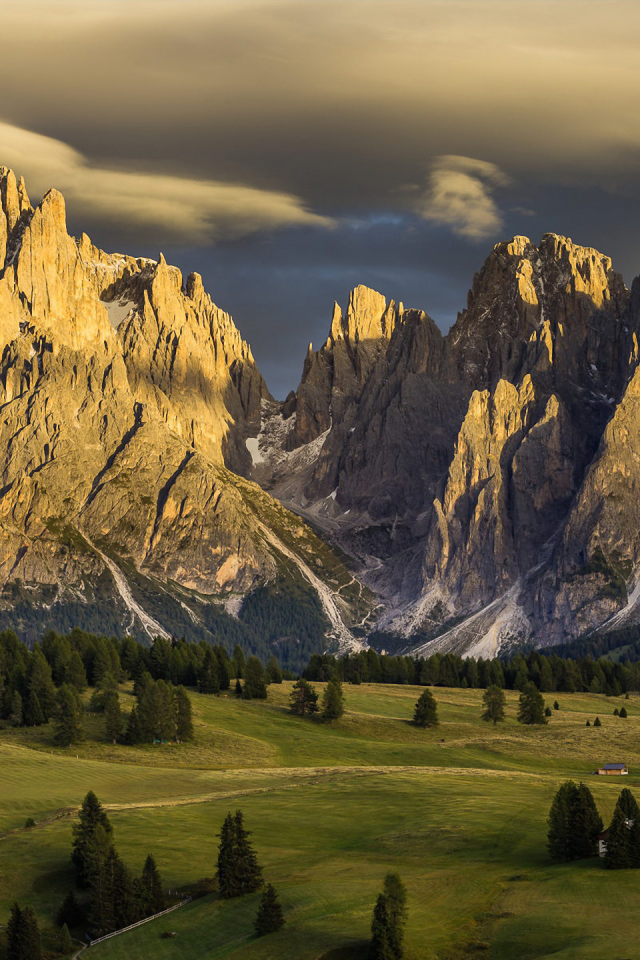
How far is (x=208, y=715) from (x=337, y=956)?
116m

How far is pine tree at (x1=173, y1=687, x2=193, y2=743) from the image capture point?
567 feet

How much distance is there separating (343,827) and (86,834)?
77.6 feet

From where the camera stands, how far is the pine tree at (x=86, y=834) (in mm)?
98094

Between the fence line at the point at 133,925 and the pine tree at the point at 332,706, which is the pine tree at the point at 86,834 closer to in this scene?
the fence line at the point at 133,925

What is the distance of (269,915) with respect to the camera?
3260 inches

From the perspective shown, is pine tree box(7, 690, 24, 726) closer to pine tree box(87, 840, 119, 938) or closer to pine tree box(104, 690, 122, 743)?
pine tree box(104, 690, 122, 743)

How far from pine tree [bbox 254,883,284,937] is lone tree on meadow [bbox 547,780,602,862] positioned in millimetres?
23690

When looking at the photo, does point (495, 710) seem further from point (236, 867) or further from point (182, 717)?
point (236, 867)

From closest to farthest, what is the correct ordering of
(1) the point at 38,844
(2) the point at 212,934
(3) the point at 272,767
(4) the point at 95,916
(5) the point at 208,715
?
(2) the point at 212,934, (4) the point at 95,916, (1) the point at 38,844, (3) the point at 272,767, (5) the point at 208,715

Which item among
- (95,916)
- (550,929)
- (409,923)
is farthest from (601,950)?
(95,916)

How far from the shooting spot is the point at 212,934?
85062mm

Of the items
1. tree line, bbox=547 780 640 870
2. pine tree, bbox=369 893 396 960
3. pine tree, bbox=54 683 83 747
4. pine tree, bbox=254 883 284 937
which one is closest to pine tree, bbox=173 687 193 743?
pine tree, bbox=54 683 83 747

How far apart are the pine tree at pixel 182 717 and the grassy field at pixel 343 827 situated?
324cm

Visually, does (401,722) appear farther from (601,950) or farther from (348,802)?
(601,950)
